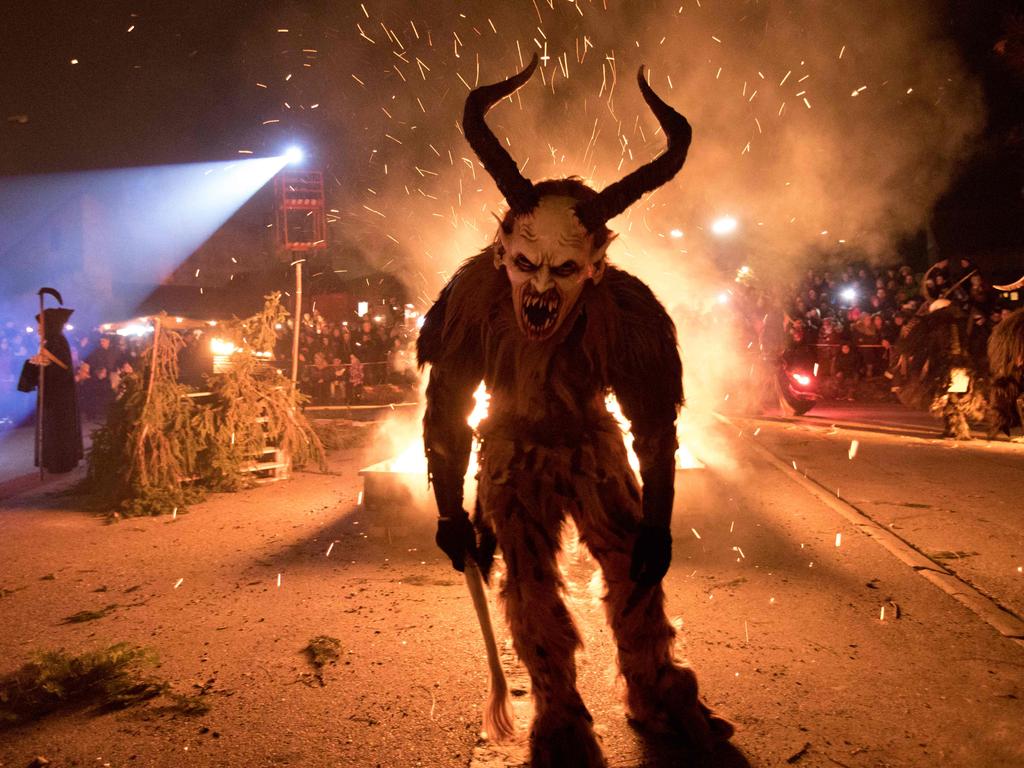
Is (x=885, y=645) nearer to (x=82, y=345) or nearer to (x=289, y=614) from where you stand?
(x=289, y=614)

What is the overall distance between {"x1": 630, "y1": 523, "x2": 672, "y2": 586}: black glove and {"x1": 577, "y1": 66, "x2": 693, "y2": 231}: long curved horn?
1082mm

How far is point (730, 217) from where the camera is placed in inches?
821

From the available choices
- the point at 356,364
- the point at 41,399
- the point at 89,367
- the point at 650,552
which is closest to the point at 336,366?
the point at 356,364

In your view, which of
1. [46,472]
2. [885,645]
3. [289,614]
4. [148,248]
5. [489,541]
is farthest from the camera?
[148,248]

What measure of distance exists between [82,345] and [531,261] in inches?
798

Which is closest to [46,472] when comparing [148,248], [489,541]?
[489,541]

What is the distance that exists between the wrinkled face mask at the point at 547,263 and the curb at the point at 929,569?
289 cm

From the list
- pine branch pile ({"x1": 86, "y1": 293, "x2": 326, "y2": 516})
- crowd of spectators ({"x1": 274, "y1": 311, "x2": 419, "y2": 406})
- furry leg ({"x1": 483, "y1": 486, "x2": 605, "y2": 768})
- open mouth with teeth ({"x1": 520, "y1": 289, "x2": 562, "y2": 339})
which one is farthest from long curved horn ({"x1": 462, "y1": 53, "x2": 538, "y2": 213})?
crowd of spectators ({"x1": 274, "y1": 311, "x2": 419, "y2": 406})

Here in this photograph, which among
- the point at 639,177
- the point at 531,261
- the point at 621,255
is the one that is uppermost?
the point at 621,255

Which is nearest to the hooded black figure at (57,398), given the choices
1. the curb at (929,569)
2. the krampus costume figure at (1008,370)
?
the curb at (929,569)

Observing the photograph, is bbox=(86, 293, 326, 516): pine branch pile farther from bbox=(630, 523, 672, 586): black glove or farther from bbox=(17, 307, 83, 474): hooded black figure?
bbox=(630, 523, 672, 586): black glove

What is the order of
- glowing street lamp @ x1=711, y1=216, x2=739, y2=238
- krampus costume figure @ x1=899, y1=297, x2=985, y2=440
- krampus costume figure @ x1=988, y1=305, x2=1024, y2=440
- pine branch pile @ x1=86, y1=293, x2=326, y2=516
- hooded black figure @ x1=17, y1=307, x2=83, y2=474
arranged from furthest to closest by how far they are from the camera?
glowing street lamp @ x1=711, y1=216, x2=739, y2=238 < krampus costume figure @ x1=899, y1=297, x2=985, y2=440 < hooded black figure @ x1=17, y1=307, x2=83, y2=474 < krampus costume figure @ x1=988, y1=305, x2=1024, y2=440 < pine branch pile @ x1=86, y1=293, x2=326, y2=516

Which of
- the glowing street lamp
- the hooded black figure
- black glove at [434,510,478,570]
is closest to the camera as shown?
black glove at [434,510,478,570]

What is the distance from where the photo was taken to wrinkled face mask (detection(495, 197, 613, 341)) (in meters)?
2.61
